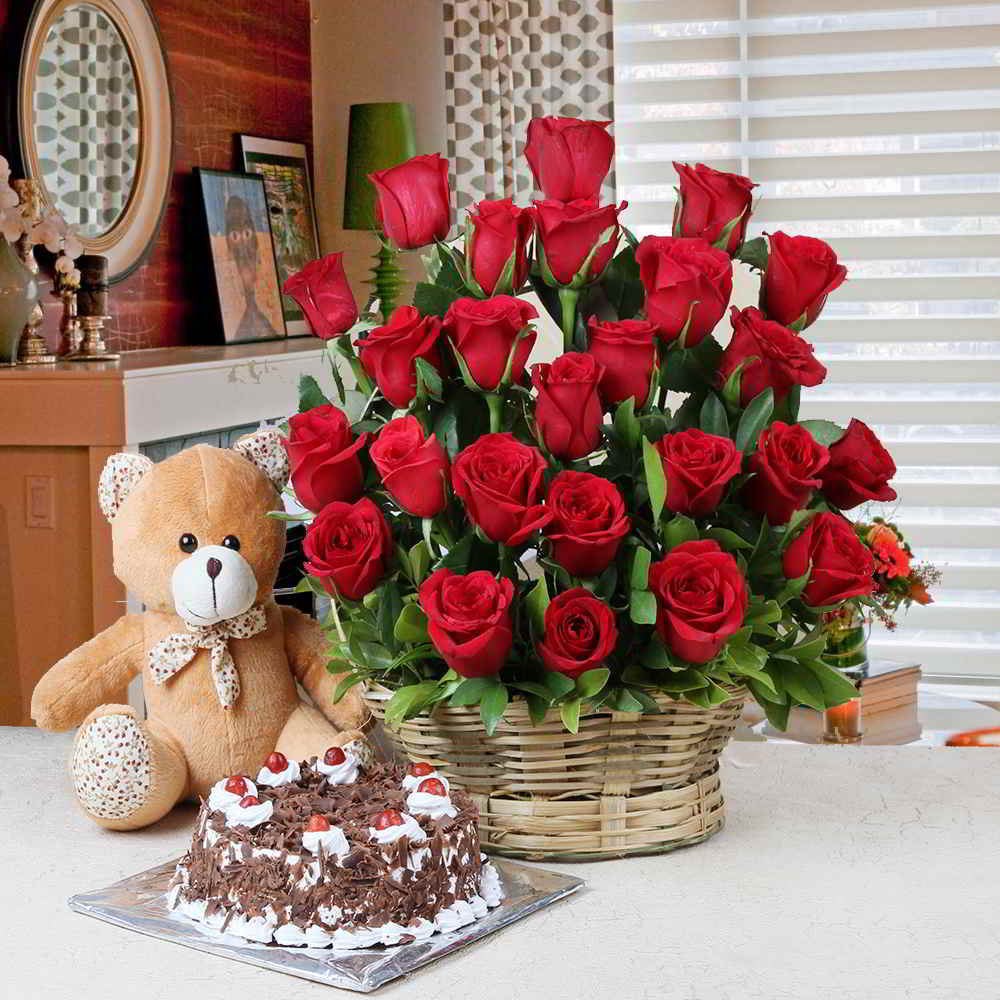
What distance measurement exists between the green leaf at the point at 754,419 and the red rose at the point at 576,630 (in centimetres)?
13

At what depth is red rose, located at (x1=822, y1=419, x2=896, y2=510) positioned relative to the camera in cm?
84

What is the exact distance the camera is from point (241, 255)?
3750 millimetres

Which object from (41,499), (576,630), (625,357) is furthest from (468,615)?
(41,499)

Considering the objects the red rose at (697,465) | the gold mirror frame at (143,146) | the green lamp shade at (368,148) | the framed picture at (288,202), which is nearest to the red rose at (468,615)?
the red rose at (697,465)

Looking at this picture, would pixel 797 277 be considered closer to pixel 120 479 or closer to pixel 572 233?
pixel 572 233

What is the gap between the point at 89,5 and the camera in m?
3.08

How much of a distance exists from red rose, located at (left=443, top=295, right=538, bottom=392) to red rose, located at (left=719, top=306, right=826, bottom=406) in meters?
0.12

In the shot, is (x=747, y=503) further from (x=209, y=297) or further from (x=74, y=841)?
(x=209, y=297)

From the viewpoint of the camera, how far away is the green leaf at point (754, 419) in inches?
31.6

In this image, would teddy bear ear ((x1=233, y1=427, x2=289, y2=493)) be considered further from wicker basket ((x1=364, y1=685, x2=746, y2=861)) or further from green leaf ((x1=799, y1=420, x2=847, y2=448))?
green leaf ((x1=799, y1=420, x2=847, y2=448))

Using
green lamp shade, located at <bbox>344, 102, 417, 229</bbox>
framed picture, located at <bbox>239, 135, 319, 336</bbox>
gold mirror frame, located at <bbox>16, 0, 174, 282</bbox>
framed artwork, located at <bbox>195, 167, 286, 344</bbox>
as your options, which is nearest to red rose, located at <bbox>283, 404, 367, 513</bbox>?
gold mirror frame, located at <bbox>16, 0, 174, 282</bbox>

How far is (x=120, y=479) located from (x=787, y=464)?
45cm

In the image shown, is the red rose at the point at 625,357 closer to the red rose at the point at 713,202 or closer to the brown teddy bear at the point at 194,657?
the red rose at the point at 713,202

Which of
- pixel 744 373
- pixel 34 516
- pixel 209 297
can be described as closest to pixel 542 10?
pixel 209 297
